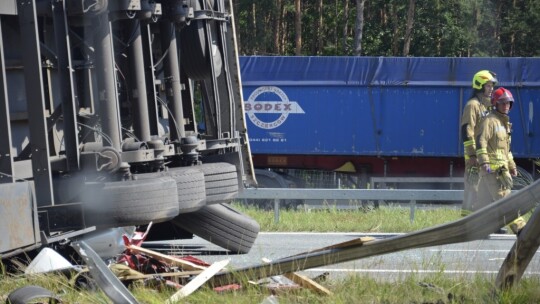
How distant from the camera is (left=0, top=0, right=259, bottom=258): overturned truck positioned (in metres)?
6.54

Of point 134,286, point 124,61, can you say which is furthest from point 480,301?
point 124,61

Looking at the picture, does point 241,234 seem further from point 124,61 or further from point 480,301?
point 480,301

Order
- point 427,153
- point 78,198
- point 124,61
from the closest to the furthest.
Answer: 1. point 78,198
2. point 124,61
3. point 427,153

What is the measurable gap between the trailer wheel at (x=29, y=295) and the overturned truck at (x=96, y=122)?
38cm

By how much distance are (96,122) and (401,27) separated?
130 ft

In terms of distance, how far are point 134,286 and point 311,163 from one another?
16198mm

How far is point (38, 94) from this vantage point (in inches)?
259

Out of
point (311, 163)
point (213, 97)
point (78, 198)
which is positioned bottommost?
point (311, 163)

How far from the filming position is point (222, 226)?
8.82m

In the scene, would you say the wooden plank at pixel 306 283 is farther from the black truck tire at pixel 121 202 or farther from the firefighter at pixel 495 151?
the firefighter at pixel 495 151

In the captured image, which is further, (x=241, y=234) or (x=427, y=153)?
(x=427, y=153)

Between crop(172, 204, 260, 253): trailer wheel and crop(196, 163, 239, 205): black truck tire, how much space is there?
0.70 meters

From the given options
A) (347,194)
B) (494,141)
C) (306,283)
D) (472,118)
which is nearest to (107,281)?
(306,283)

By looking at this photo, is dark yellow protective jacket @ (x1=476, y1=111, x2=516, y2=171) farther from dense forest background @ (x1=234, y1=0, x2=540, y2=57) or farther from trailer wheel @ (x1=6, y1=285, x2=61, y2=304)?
dense forest background @ (x1=234, y1=0, x2=540, y2=57)
